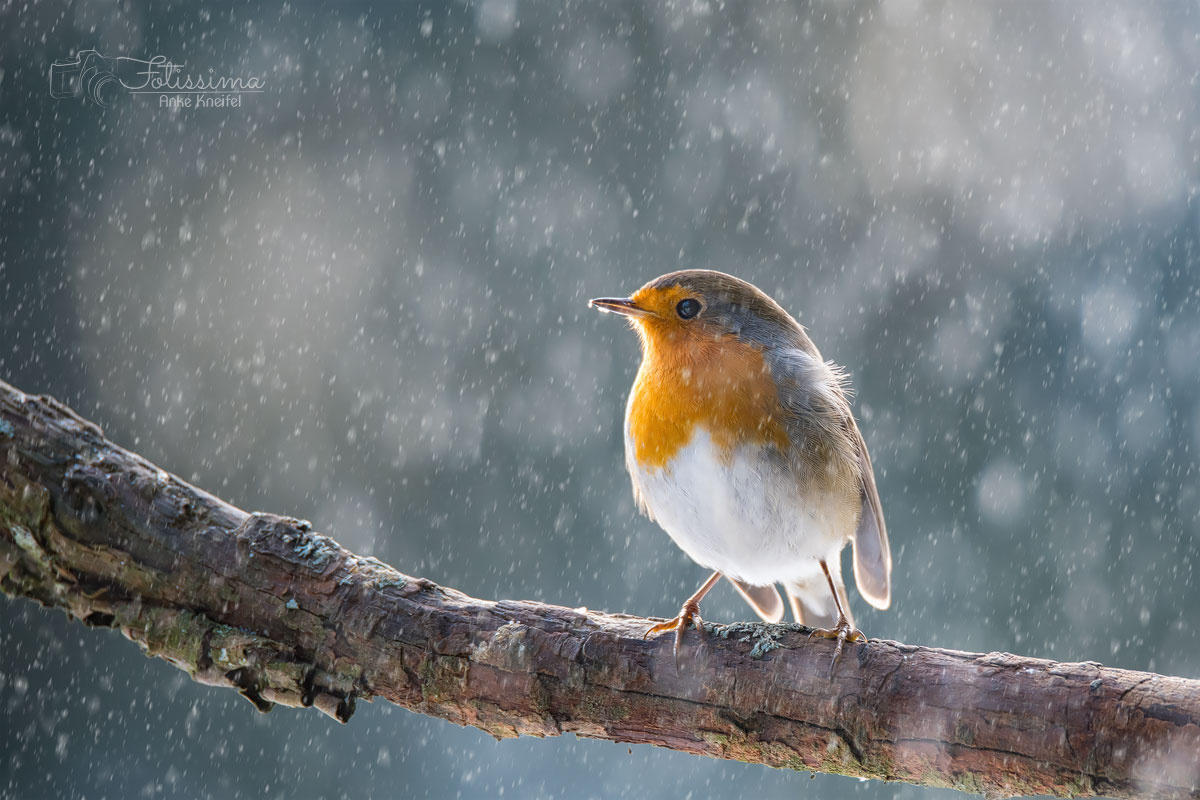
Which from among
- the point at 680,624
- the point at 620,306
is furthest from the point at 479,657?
the point at 620,306

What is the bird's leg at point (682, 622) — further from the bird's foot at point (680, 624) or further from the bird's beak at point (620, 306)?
the bird's beak at point (620, 306)

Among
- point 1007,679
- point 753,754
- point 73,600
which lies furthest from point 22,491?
point 1007,679

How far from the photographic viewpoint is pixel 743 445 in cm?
220

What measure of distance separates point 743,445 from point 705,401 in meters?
0.14

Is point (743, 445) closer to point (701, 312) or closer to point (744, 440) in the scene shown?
point (744, 440)

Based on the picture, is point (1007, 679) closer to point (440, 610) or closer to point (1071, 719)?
point (1071, 719)

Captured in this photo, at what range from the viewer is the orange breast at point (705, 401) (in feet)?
7.28

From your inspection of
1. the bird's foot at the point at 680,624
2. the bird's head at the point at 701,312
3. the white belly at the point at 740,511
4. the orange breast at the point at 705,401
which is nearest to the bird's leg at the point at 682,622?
the bird's foot at the point at 680,624

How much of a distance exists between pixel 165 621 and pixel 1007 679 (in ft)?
5.86

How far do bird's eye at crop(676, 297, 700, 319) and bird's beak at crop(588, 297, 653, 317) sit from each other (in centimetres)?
8

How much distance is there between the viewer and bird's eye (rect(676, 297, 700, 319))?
2.44 m

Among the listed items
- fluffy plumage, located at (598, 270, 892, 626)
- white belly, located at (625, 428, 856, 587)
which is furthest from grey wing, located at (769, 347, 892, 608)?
white belly, located at (625, 428, 856, 587)

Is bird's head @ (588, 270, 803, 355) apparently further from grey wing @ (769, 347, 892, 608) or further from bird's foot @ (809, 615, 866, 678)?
bird's foot @ (809, 615, 866, 678)

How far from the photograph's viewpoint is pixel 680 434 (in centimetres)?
224
